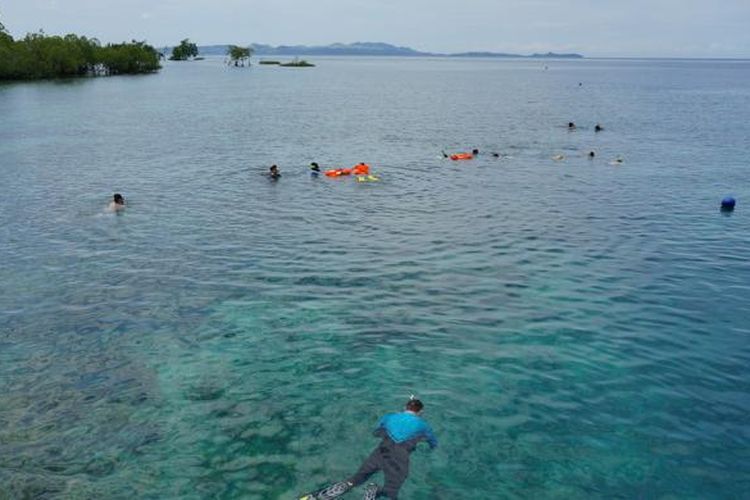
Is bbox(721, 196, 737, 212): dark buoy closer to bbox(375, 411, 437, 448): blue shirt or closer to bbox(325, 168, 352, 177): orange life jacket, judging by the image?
bbox(325, 168, 352, 177): orange life jacket

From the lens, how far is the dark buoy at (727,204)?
41625 millimetres

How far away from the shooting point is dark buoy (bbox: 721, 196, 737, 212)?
1639 inches

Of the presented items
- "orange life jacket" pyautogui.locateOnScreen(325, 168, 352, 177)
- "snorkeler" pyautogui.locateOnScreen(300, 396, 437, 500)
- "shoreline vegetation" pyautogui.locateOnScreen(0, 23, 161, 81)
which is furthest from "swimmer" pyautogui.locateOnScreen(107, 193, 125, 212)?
"shoreline vegetation" pyautogui.locateOnScreen(0, 23, 161, 81)

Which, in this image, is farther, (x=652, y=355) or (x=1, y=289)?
(x=1, y=289)

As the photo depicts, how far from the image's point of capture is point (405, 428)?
613 inches

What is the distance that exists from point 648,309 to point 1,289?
29.1 meters

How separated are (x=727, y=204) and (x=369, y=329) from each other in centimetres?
3063

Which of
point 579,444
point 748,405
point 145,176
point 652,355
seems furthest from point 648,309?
point 145,176

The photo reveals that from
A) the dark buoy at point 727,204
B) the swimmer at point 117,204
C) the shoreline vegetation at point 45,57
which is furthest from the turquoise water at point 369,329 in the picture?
the shoreline vegetation at point 45,57

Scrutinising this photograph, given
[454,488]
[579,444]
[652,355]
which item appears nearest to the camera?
[454,488]

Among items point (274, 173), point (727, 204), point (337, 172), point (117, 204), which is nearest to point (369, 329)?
point (117, 204)

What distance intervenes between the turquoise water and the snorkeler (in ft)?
3.47

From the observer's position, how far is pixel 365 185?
49438mm

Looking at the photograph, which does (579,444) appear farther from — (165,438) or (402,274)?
(402,274)
